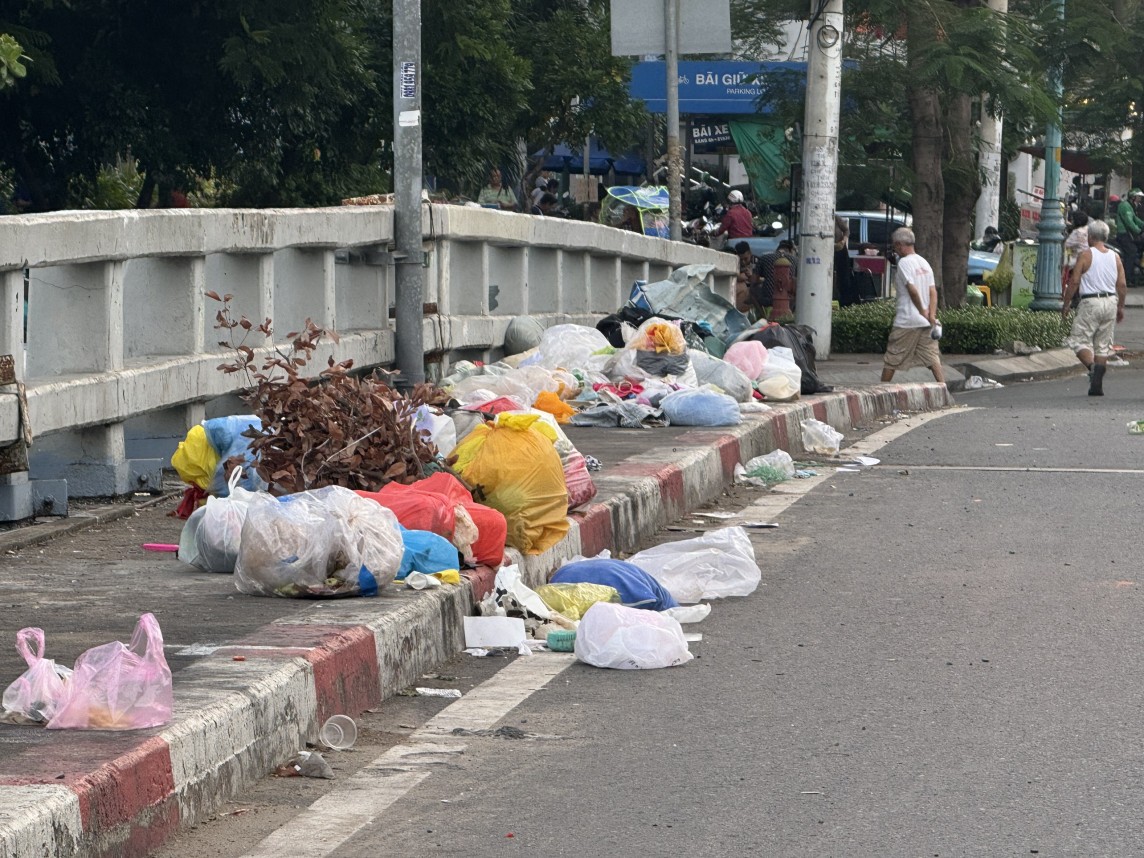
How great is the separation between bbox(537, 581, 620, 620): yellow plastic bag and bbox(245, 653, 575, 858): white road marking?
0.48m

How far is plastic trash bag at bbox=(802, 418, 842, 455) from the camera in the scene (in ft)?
40.5

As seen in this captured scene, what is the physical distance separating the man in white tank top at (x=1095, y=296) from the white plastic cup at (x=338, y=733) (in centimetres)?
1411

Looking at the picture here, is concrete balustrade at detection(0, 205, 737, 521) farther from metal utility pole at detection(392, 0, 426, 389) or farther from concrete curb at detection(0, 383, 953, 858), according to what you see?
concrete curb at detection(0, 383, 953, 858)

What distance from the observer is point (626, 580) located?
6.71 m

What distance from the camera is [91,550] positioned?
6855mm

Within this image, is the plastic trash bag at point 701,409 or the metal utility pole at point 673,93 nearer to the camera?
the plastic trash bag at point 701,409

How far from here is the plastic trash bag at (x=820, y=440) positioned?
40.5 feet

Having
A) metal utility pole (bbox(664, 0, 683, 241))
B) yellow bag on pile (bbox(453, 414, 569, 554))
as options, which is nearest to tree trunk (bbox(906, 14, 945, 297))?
metal utility pole (bbox(664, 0, 683, 241))

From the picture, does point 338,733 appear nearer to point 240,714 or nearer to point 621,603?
point 240,714

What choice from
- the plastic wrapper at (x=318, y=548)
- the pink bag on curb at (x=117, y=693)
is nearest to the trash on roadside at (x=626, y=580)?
the plastic wrapper at (x=318, y=548)

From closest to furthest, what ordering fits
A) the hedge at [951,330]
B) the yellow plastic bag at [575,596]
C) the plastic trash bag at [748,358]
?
the yellow plastic bag at [575,596] → the plastic trash bag at [748,358] → the hedge at [951,330]

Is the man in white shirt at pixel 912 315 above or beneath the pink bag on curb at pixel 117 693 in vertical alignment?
above

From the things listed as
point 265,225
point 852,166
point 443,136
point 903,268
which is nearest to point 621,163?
point 852,166

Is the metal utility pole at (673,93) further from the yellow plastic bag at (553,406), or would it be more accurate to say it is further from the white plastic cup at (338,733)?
the white plastic cup at (338,733)
